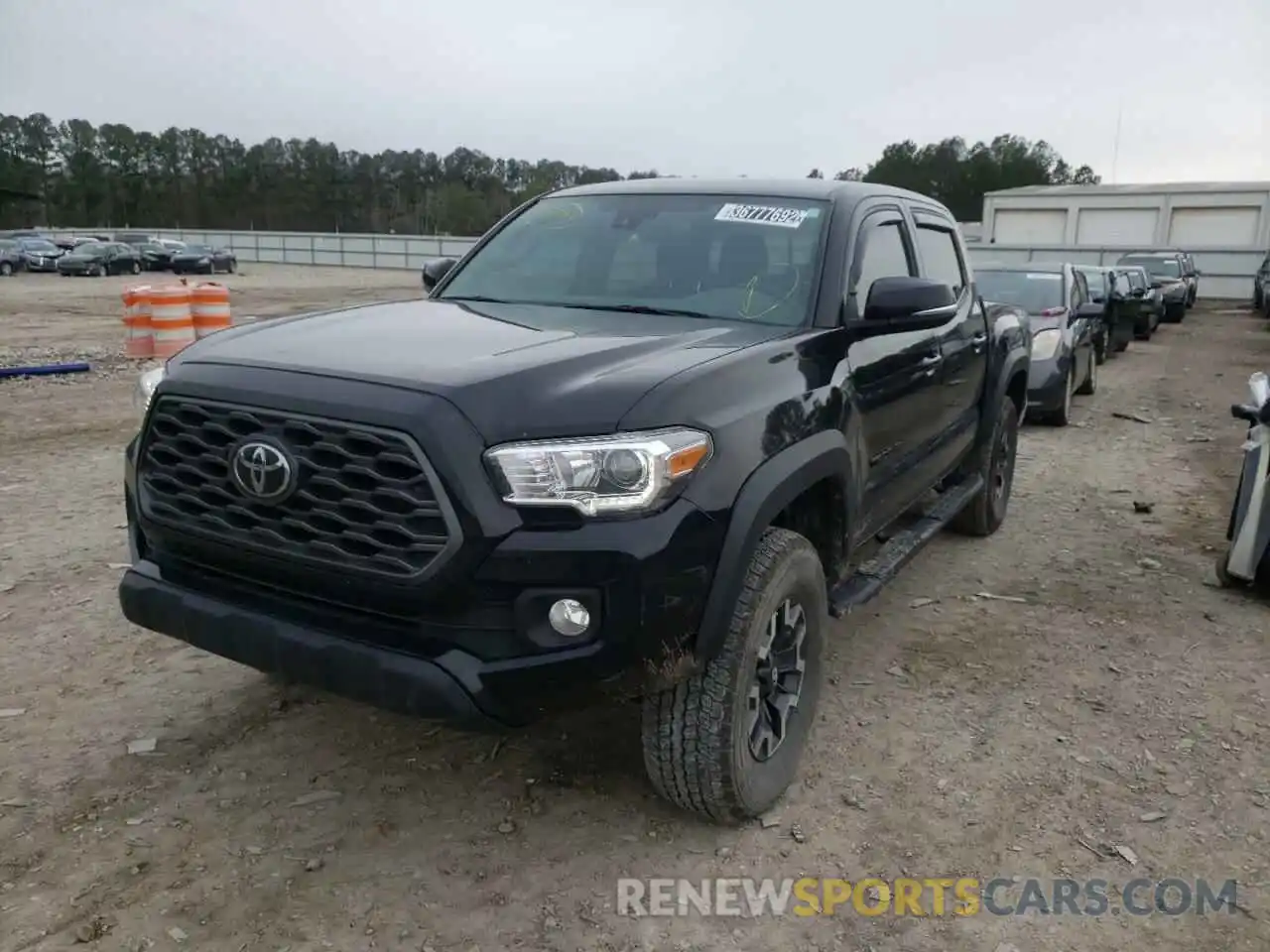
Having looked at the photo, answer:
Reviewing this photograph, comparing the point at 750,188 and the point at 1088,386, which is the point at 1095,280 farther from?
the point at 750,188

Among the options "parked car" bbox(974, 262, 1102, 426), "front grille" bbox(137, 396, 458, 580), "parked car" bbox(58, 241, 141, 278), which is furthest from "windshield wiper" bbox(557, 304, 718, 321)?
"parked car" bbox(58, 241, 141, 278)

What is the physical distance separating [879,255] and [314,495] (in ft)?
8.28

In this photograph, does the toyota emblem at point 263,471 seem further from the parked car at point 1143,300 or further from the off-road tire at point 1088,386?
the parked car at point 1143,300

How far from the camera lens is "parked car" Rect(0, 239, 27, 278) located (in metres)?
39.3

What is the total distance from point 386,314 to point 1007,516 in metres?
4.84

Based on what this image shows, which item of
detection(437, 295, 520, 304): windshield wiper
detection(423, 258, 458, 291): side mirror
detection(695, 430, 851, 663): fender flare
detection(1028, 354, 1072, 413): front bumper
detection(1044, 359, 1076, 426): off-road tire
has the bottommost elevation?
detection(1044, 359, 1076, 426): off-road tire

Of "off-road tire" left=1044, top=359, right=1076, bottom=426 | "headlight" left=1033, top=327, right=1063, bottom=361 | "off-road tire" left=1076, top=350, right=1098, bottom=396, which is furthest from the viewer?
"off-road tire" left=1076, top=350, right=1098, bottom=396

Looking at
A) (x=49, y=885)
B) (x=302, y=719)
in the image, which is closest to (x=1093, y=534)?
(x=302, y=719)

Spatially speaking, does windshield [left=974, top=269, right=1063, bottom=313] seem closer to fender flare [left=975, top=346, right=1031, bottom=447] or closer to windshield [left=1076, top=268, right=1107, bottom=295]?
fender flare [left=975, top=346, right=1031, bottom=447]

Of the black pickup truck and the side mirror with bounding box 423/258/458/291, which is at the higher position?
the side mirror with bounding box 423/258/458/291

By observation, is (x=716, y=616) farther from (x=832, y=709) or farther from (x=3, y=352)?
(x=3, y=352)

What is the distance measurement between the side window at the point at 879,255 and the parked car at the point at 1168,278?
23192 mm

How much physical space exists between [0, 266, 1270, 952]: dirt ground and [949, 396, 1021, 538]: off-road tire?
67 centimetres

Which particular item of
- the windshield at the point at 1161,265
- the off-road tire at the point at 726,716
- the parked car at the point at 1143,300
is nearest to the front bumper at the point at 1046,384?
the off-road tire at the point at 726,716
